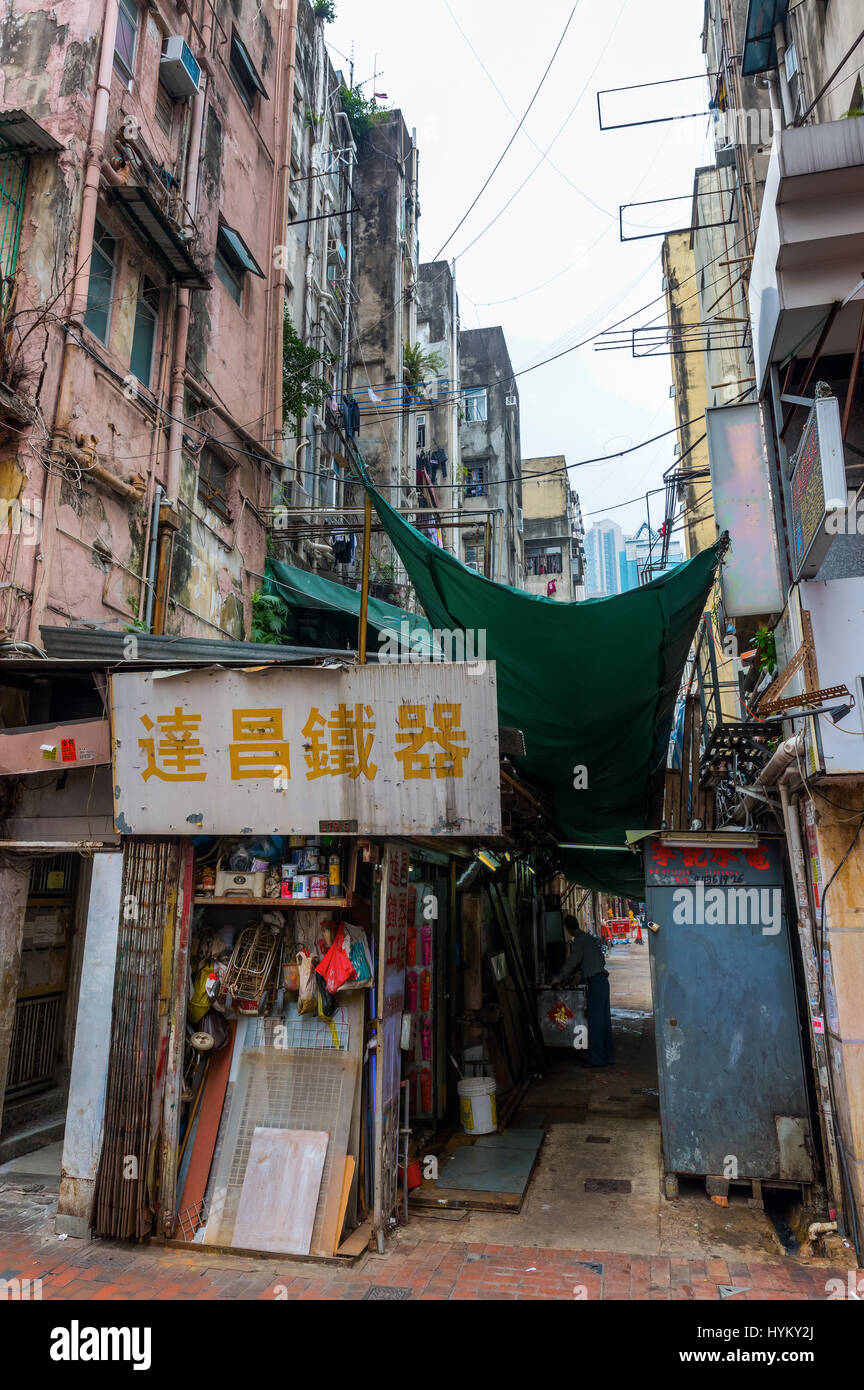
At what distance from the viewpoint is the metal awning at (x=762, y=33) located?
9.53m

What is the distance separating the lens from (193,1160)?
20.1 ft

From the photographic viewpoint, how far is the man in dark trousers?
1182cm

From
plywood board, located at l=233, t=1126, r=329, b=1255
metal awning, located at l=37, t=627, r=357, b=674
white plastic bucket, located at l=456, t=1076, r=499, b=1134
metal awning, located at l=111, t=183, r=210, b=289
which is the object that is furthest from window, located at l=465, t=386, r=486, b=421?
plywood board, located at l=233, t=1126, r=329, b=1255

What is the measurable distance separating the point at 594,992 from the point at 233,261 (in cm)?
1163

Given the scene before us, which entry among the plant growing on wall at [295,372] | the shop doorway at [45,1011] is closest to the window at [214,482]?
the plant growing on wall at [295,372]

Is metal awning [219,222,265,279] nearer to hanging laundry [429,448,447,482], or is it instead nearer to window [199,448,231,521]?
window [199,448,231,521]

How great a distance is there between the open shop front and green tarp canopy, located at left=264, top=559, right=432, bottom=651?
187 inches

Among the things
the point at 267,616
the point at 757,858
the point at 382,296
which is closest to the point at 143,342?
the point at 267,616

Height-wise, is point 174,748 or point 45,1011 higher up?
point 174,748

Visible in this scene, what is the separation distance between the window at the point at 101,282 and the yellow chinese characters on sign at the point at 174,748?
474 cm

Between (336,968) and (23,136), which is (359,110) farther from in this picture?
(336,968)

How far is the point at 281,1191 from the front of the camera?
19.3 feet
